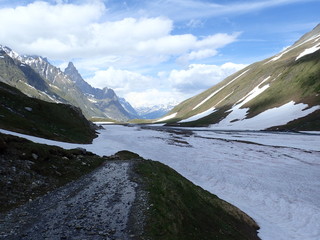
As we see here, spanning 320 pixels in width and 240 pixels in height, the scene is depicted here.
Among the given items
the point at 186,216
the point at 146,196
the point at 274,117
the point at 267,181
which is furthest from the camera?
the point at 274,117

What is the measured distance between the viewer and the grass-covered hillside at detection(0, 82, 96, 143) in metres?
47.5

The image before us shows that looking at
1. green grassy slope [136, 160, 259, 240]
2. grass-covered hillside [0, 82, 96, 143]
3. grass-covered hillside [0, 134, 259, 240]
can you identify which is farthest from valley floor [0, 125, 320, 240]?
grass-covered hillside [0, 82, 96, 143]

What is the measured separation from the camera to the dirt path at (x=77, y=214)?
Answer: 13852mm

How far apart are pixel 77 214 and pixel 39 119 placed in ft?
163

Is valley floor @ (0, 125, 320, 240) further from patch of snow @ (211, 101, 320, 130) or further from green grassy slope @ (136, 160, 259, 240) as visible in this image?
patch of snow @ (211, 101, 320, 130)

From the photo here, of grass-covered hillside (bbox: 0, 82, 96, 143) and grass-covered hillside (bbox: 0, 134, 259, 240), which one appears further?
grass-covered hillside (bbox: 0, 82, 96, 143)

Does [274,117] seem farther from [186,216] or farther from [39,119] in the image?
[186,216]

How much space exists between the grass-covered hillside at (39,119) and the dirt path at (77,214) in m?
27.2

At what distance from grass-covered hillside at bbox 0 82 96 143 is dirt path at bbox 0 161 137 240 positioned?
27244mm

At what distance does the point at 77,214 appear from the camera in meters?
16.4

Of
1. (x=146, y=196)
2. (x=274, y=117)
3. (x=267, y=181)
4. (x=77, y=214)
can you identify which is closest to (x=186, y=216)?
(x=146, y=196)

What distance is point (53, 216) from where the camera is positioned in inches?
627

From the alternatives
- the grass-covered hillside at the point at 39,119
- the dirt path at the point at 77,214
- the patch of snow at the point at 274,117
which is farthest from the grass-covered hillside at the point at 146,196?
the patch of snow at the point at 274,117

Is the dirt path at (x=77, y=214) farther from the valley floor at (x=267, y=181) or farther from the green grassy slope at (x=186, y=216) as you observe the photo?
the valley floor at (x=267, y=181)
